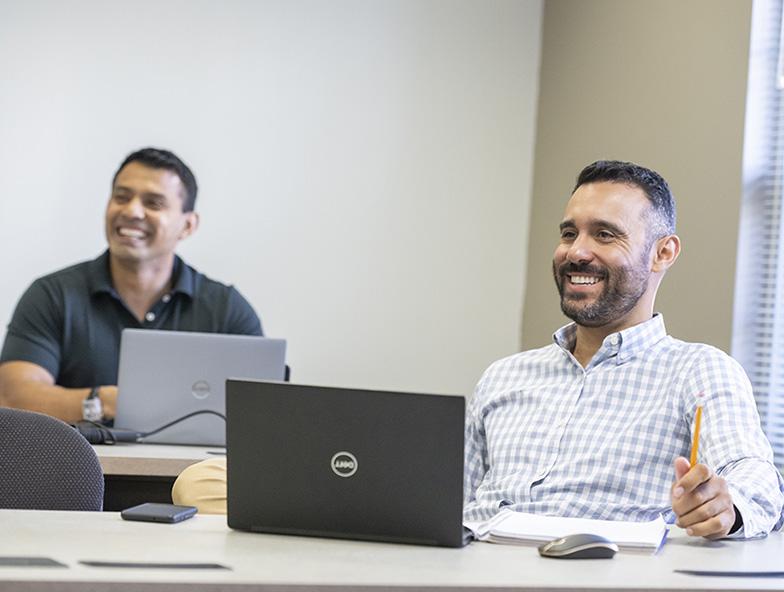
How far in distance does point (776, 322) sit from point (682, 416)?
1.39m

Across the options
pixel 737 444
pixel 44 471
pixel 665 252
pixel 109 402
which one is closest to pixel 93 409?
pixel 109 402

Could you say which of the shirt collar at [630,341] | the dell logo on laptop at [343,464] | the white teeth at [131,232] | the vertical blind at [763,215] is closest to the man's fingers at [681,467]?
the dell logo on laptop at [343,464]

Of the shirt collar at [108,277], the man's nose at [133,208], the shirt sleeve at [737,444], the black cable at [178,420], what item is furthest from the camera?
the man's nose at [133,208]

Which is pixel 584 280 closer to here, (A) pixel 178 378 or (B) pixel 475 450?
(B) pixel 475 450

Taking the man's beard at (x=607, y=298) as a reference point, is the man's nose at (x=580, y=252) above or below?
above

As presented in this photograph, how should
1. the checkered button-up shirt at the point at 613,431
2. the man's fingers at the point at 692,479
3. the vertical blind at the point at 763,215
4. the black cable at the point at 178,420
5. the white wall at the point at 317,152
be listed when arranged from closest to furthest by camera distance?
the man's fingers at the point at 692,479 → the checkered button-up shirt at the point at 613,431 → the black cable at the point at 178,420 → the vertical blind at the point at 763,215 → the white wall at the point at 317,152

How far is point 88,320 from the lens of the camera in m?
3.59

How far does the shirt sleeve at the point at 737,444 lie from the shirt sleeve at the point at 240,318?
182cm

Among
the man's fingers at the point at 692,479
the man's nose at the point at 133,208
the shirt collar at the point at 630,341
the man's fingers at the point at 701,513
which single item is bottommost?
the man's fingers at the point at 701,513

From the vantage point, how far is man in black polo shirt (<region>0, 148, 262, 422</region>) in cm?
352

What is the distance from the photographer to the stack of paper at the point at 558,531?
5.31 ft

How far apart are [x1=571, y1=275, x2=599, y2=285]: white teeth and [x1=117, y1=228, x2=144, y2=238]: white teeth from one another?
182 cm

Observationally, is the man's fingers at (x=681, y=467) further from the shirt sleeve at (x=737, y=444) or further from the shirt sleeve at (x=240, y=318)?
the shirt sleeve at (x=240, y=318)

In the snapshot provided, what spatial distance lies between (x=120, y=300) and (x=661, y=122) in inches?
69.4
